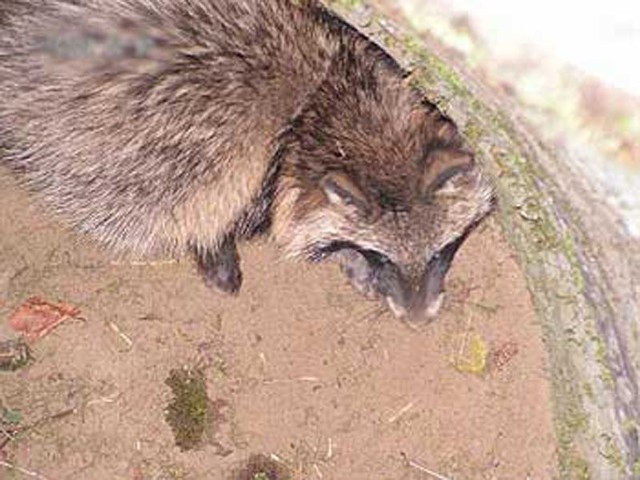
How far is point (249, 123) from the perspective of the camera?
13.3 ft

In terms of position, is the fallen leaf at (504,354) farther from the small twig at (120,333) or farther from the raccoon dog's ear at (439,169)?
the small twig at (120,333)

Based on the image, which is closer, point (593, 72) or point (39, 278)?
point (593, 72)

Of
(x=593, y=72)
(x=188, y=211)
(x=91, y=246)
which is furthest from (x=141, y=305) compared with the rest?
(x=593, y=72)

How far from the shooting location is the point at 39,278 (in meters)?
4.82

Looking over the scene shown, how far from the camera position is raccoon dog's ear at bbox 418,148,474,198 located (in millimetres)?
3771

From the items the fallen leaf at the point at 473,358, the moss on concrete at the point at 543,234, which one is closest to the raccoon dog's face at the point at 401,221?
the moss on concrete at the point at 543,234

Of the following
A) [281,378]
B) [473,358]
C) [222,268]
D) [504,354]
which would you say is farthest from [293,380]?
[504,354]

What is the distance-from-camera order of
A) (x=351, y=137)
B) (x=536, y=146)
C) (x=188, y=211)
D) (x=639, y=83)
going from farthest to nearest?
(x=188, y=211) → (x=351, y=137) → (x=536, y=146) → (x=639, y=83)

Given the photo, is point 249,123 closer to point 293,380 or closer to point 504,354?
point 293,380

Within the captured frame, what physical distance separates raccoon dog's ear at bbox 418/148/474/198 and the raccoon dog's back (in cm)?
48

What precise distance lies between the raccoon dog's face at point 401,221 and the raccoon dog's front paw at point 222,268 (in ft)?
1.15

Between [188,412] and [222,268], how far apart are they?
55cm

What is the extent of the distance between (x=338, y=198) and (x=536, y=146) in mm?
815

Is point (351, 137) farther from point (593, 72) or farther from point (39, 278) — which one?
point (39, 278)
